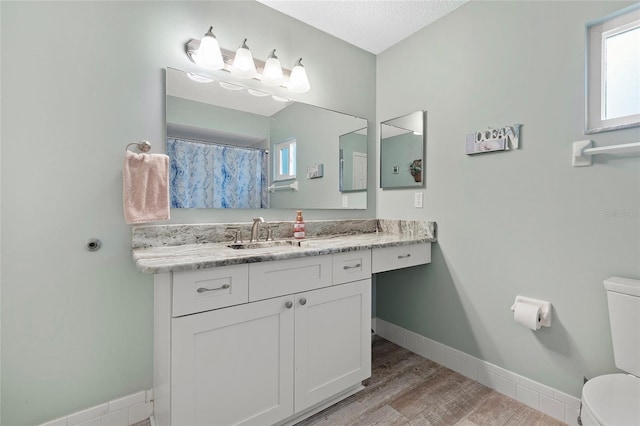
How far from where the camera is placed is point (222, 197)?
1750 mm

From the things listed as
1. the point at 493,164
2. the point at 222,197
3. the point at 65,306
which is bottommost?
the point at 65,306

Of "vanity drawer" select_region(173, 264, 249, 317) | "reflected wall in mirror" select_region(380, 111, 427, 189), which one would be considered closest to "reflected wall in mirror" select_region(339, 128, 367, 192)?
"reflected wall in mirror" select_region(380, 111, 427, 189)

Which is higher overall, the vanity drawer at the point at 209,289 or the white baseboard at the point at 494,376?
the vanity drawer at the point at 209,289

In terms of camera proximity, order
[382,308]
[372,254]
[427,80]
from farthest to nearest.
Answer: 1. [382,308]
2. [427,80]
3. [372,254]

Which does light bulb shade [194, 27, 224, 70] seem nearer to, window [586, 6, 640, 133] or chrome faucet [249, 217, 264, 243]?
chrome faucet [249, 217, 264, 243]

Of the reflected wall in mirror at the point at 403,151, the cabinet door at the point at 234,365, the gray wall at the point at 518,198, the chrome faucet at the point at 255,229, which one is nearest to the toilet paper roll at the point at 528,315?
the gray wall at the point at 518,198

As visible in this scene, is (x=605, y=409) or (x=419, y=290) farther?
(x=419, y=290)

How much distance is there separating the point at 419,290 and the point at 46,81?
245 cm

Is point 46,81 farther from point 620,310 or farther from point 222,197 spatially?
point 620,310

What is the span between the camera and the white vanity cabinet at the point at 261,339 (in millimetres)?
1108

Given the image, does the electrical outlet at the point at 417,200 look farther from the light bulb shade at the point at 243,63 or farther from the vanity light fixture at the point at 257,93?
the light bulb shade at the point at 243,63

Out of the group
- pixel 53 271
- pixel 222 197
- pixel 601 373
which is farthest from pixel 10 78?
pixel 601 373

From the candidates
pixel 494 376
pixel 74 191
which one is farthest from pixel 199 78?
pixel 494 376

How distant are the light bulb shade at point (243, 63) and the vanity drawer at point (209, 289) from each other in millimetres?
1201
